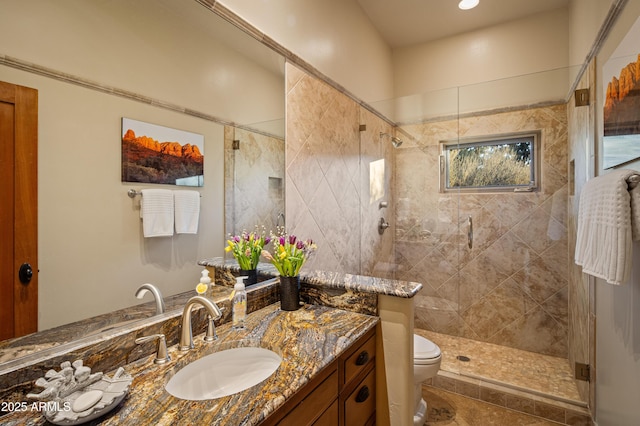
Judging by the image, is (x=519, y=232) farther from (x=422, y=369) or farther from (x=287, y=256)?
(x=287, y=256)

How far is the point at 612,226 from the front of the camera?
4.14ft

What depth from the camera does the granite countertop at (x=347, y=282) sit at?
1.40 m

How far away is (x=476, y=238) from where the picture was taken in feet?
9.46

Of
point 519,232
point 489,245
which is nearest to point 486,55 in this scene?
point 519,232

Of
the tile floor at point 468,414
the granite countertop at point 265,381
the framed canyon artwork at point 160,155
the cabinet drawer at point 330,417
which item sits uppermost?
the framed canyon artwork at point 160,155

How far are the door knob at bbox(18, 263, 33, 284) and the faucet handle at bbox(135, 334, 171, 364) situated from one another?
35 centimetres

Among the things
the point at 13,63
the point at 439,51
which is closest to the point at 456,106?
the point at 439,51

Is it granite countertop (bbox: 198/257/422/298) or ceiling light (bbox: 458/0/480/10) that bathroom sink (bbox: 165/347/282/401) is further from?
ceiling light (bbox: 458/0/480/10)

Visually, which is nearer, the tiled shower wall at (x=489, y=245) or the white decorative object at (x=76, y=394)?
the white decorative object at (x=76, y=394)

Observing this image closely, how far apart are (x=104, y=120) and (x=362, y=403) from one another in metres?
1.48

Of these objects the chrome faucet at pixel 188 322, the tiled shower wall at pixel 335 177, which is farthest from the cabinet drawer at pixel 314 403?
the tiled shower wall at pixel 335 177

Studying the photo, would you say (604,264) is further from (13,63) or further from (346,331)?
(13,63)

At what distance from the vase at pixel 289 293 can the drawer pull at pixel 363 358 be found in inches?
15.8

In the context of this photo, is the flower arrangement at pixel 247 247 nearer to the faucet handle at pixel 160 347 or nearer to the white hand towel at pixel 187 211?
the white hand towel at pixel 187 211
